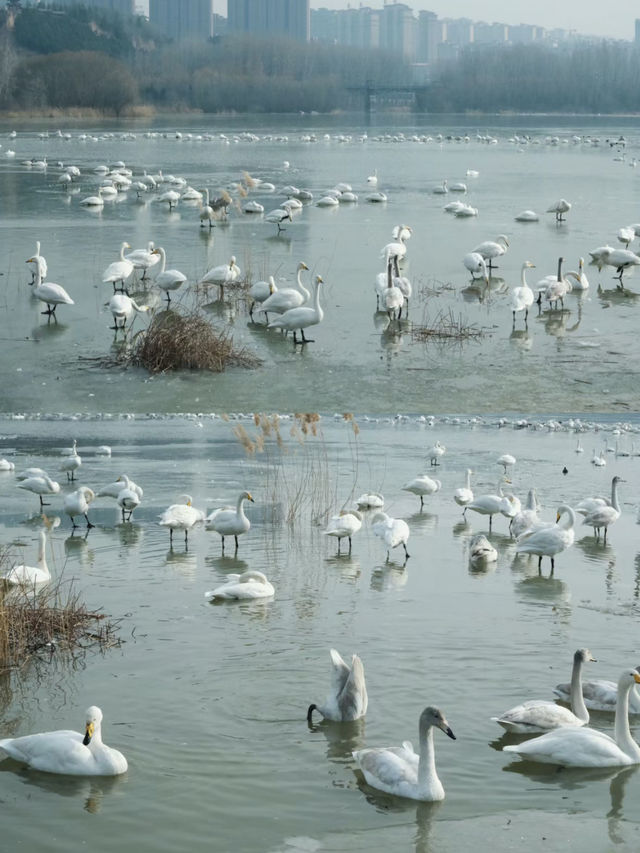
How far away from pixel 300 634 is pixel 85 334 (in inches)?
318

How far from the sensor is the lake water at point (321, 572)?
588cm

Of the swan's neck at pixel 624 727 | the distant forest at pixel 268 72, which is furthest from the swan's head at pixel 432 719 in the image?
the distant forest at pixel 268 72

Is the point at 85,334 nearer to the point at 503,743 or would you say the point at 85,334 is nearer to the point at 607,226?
the point at 503,743

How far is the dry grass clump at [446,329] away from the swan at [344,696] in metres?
8.76

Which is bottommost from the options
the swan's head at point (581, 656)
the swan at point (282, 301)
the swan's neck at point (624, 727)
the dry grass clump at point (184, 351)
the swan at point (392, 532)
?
the swan's neck at point (624, 727)

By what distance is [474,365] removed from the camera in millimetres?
13922

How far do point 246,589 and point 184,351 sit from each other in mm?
5506

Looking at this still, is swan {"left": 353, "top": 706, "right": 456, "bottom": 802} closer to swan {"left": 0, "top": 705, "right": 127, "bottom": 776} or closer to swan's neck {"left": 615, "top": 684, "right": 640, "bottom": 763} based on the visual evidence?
swan's neck {"left": 615, "top": 684, "right": 640, "bottom": 763}

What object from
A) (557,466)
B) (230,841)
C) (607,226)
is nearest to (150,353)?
(557,466)

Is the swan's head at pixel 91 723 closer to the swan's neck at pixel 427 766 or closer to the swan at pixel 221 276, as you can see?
the swan's neck at pixel 427 766

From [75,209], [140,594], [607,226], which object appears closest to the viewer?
[140,594]

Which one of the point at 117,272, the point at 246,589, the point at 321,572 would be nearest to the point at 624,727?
the point at 246,589

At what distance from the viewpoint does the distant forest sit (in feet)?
374

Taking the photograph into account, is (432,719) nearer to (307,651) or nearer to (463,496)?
(307,651)
